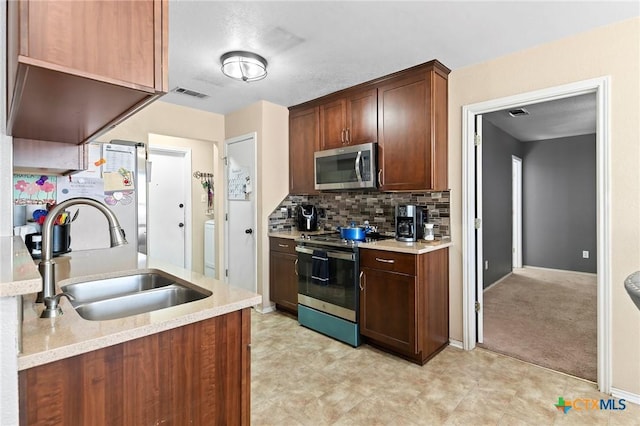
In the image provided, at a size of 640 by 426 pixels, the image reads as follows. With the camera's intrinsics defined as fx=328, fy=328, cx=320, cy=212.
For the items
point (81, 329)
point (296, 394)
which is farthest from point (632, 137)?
point (81, 329)

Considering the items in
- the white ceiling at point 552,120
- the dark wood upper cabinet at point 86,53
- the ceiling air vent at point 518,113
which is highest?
the white ceiling at point 552,120

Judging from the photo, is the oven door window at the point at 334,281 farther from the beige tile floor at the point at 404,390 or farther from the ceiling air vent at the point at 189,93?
the ceiling air vent at the point at 189,93

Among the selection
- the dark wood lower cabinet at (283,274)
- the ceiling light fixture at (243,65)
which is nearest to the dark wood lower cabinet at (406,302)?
the dark wood lower cabinet at (283,274)

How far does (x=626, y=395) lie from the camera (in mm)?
2064

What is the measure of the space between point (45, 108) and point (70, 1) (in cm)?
45

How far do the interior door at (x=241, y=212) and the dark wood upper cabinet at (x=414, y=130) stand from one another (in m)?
1.60

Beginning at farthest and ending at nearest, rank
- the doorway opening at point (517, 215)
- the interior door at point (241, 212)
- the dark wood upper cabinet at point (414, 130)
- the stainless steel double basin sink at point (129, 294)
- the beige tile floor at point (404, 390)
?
the doorway opening at point (517, 215) → the interior door at point (241, 212) → the dark wood upper cabinet at point (414, 130) → the beige tile floor at point (404, 390) → the stainless steel double basin sink at point (129, 294)

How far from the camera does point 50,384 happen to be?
0.84 m

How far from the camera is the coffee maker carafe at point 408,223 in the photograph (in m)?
2.86

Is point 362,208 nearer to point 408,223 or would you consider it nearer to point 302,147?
point 408,223

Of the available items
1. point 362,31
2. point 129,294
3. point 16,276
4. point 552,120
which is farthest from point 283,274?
point 552,120

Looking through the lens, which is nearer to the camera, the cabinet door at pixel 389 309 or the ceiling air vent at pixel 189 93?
the cabinet door at pixel 389 309

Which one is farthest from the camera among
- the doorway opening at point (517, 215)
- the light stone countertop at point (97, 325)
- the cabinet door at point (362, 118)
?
the doorway opening at point (517, 215)

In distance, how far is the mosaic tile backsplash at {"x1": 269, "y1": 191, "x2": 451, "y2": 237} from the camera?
2.97 metres
